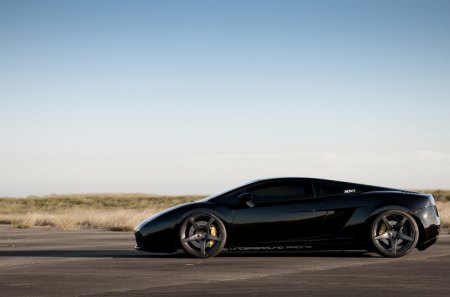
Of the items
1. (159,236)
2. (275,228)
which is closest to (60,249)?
(159,236)

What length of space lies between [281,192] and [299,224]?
2.02 feet

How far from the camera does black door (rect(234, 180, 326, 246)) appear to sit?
45.9 feet

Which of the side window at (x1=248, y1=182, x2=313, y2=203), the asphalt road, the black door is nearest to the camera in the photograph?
the asphalt road

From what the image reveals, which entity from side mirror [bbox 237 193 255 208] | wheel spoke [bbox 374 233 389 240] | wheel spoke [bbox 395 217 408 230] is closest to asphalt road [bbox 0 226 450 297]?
wheel spoke [bbox 374 233 389 240]

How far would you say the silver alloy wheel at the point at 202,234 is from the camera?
13.9 metres

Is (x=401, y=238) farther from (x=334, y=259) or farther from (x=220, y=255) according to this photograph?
(x=220, y=255)

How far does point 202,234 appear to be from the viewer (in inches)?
548

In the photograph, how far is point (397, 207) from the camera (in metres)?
13.9

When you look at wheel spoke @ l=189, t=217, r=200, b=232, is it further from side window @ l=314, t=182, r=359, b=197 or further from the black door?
side window @ l=314, t=182, r=359, b=197

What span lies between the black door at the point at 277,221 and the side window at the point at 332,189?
0.68ft

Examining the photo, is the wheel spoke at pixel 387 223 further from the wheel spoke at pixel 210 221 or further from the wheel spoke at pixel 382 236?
the wheel spoke at pixel 210 221

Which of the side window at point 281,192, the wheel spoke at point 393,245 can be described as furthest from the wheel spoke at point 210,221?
the wheel spoke at point 393,245

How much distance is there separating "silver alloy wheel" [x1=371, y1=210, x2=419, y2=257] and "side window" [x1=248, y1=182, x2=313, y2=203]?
1.17 m

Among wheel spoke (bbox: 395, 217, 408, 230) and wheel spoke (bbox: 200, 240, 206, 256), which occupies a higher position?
wheel spoke (bbox: 395, 217, 408, 230)
